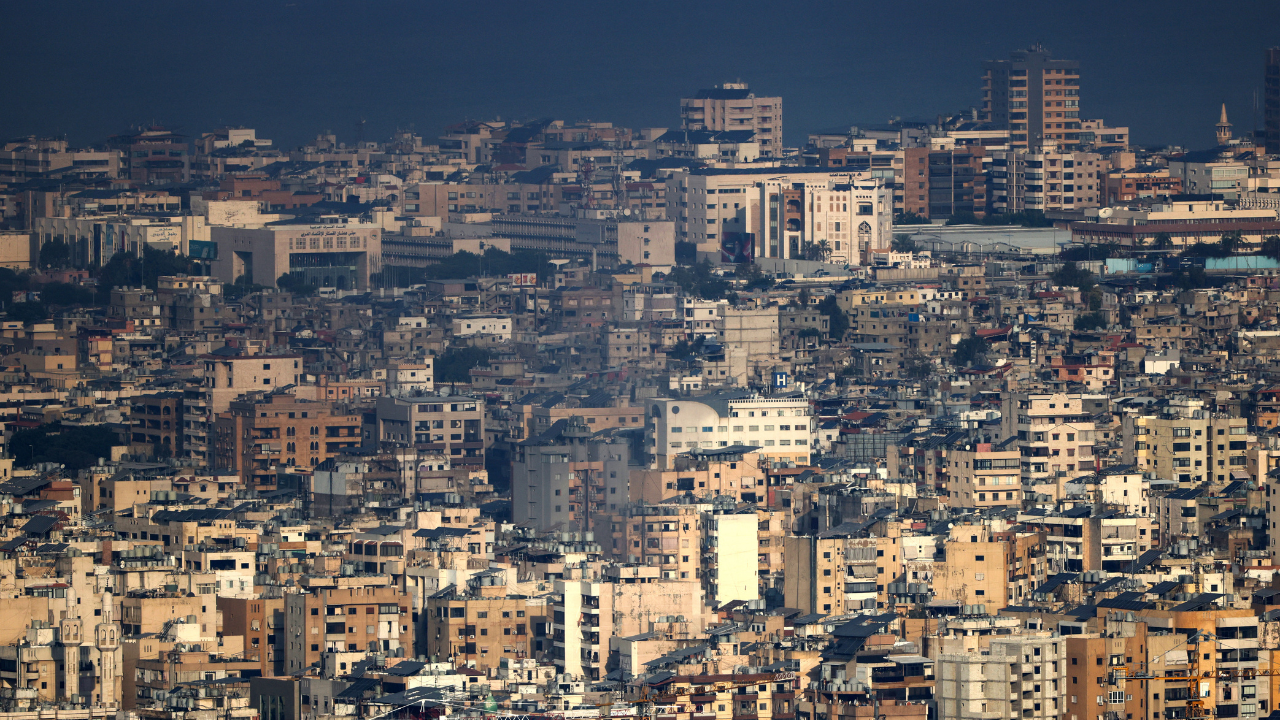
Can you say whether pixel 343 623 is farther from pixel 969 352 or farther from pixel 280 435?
pixel 969 352

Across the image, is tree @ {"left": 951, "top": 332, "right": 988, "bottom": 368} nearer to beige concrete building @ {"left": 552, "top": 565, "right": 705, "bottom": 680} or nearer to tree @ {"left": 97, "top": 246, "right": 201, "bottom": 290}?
tree @ {"left": 97, "top": 246, "right": 201, "bottom": 290}

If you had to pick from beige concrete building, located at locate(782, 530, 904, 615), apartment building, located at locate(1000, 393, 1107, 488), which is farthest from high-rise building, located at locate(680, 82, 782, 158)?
beige concrete building, located at locate(782, 530, 904, 615)

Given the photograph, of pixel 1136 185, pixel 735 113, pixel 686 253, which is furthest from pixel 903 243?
pixel 735 113

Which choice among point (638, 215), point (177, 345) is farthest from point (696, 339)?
point (638, 215)

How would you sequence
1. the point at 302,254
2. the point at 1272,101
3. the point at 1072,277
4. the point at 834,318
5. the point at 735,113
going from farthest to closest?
the point at 735,113 → the point at 1272,101 → the point at 302,254 → the point at 1072,277 → the point at 834,318

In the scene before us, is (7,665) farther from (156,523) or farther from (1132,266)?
(1132,266)

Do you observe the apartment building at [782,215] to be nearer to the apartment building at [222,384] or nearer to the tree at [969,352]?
the tree at [969,352]
